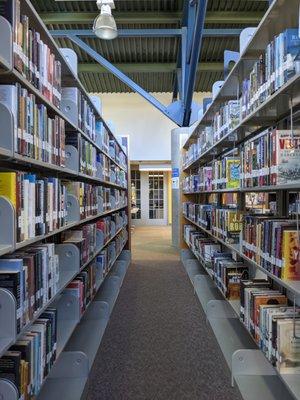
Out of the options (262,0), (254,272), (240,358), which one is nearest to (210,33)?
(262,0)

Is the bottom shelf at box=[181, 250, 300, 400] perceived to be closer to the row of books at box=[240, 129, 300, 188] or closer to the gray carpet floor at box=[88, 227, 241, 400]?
the gray carpet floor at box=[88, 227, 241, 400]

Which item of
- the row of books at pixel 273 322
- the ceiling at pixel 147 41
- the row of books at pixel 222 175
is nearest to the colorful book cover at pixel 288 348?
the row of books at pixel 273 322

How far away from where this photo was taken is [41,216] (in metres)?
1.83

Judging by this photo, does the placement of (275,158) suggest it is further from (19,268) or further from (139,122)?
(139,122)

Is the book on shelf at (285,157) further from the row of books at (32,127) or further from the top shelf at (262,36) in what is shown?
Answer: the row of books at (32,127)

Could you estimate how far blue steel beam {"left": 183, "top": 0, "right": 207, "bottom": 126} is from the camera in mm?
4473

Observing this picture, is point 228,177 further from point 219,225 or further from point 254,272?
point 254,272

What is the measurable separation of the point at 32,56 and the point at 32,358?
1.48m

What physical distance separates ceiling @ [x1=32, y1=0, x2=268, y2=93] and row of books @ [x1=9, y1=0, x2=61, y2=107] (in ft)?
16.0

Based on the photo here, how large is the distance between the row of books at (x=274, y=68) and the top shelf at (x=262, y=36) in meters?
0.07

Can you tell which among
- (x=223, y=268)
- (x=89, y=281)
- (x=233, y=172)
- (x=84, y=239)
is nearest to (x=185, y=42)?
(x=233, y=172)

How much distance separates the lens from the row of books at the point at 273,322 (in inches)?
70.9

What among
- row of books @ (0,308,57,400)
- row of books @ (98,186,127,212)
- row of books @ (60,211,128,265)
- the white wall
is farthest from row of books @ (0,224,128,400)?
the white wall

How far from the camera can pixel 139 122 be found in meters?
10.8
